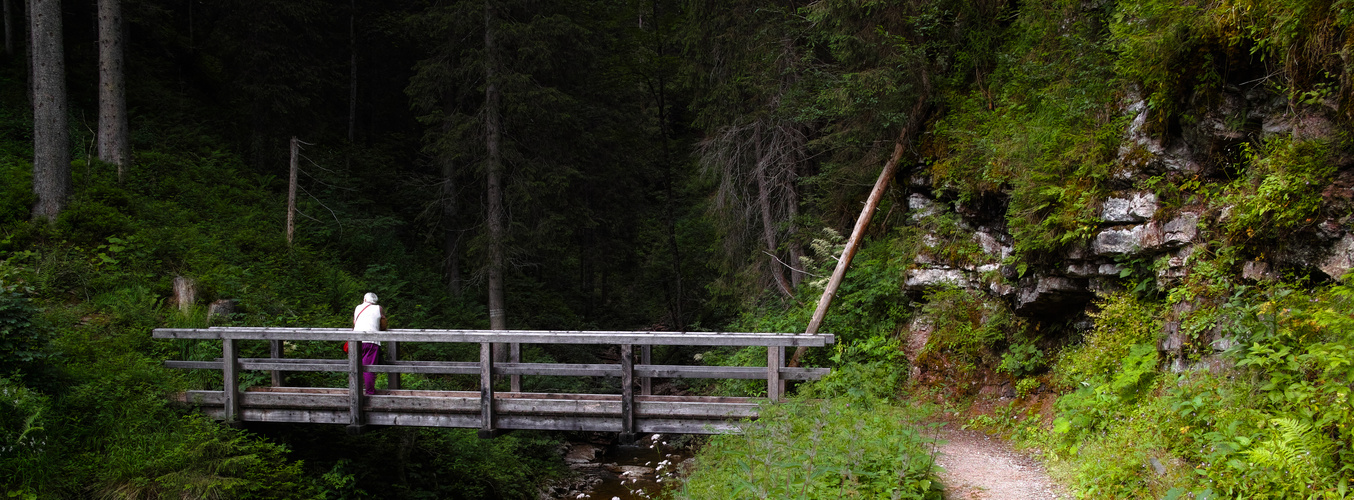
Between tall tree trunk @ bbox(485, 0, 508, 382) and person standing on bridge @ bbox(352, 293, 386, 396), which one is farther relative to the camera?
tall tree trunk @ bbox(485, 0, 508, 382)

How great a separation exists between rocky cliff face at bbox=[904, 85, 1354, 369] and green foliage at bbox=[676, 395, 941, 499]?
2.36 m

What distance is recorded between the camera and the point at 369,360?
9.11 meters

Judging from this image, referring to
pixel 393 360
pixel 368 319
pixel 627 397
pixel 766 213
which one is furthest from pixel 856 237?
pixel 368 319

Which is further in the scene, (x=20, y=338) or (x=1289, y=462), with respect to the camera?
(x=20, y=338)

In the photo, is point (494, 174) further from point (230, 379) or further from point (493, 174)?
point (230, 379)

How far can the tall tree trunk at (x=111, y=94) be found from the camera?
46.9 ft

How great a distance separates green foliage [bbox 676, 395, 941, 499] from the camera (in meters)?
5.06

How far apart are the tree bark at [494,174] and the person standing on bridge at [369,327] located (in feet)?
23.1

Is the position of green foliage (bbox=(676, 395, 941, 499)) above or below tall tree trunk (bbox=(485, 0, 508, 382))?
below

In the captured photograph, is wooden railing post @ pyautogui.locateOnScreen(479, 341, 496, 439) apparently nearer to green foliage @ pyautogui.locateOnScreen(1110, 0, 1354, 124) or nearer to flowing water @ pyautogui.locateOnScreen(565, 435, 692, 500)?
flowing water @ pyautogui.locateOnScreen(565, 435, 692, 500)

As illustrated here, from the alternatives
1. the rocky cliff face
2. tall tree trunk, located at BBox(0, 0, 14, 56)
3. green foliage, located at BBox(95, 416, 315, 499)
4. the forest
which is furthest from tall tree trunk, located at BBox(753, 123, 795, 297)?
tall tree trunk, located at BBox(0, 0, 14, 56)

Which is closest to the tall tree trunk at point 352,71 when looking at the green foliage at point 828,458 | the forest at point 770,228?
the forest at point 770,228

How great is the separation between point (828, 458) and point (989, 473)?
1935 millimetres

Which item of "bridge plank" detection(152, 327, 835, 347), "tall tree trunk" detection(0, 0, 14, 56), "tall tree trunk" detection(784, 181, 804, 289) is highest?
"tall tree trunk" detection(0, 0, 14, 56)
